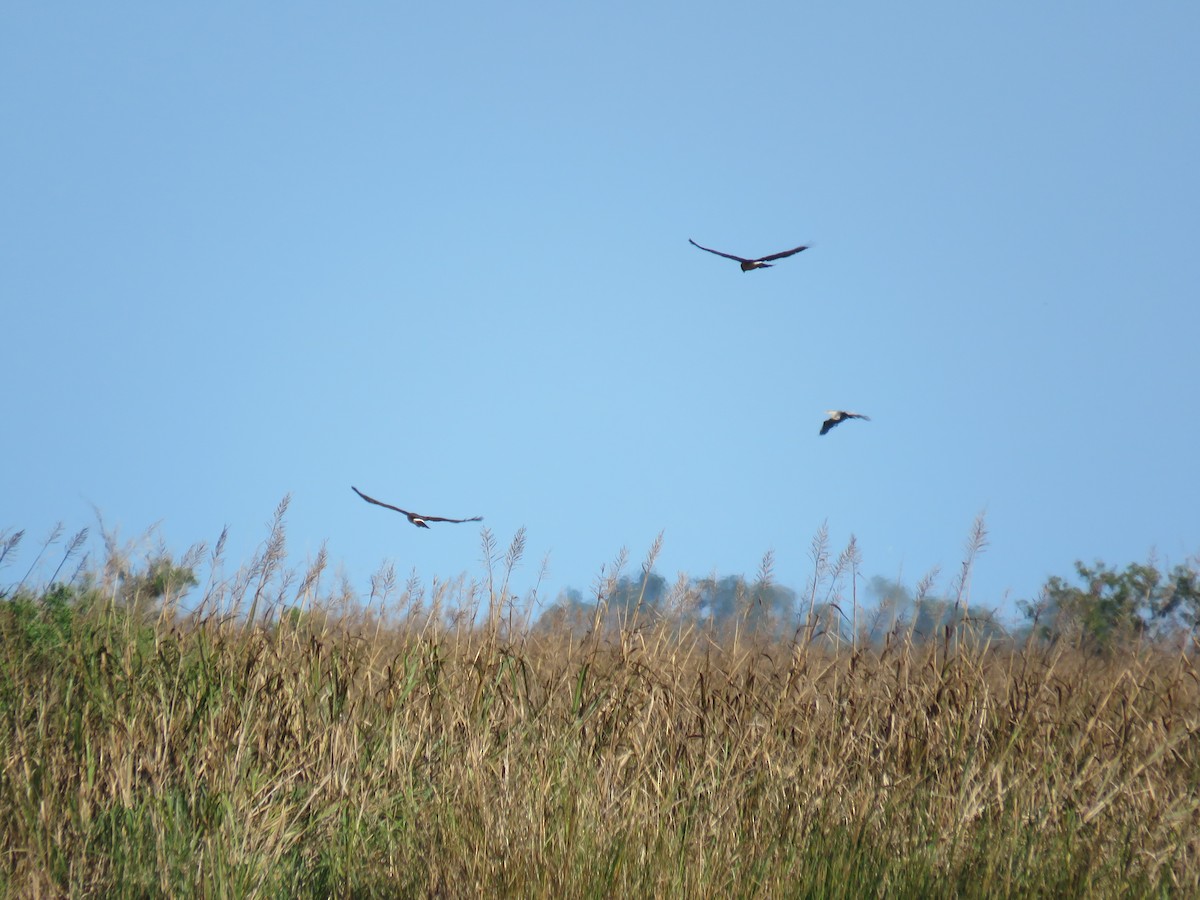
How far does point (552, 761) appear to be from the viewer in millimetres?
4480

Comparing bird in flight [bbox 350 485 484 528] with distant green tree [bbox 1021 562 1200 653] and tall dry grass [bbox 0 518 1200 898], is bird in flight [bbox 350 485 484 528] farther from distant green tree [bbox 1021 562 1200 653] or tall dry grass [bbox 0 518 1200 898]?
distant green tree [bbox 1021 562 1200 653]

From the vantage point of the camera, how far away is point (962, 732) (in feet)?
18.3

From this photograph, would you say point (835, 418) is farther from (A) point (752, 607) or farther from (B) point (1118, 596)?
(B) point (1118, 596)

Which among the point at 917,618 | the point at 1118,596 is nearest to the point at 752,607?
the point at 917,618

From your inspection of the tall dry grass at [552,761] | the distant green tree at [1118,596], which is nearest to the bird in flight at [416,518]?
the tall dry grass at [552,761]

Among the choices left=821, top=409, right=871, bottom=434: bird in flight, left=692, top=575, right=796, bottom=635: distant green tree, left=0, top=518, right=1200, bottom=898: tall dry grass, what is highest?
left=821, top=409, right=871, bottom=434: bird in flight

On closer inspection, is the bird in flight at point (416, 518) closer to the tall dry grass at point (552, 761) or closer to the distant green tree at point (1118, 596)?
the tall dry grass at point (552, 761)

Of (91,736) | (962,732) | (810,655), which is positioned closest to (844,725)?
(962,732)

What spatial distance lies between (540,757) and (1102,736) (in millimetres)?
3272

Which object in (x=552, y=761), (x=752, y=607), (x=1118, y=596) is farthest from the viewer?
(x=1118, y=596)

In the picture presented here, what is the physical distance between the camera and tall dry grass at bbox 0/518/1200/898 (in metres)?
3.76

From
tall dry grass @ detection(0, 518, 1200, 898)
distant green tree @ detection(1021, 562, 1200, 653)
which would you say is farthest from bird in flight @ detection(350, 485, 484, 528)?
distant green tree @ detection(1021, 562, 1200, 653)

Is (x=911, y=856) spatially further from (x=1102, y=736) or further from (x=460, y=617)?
(x=460, y=617)

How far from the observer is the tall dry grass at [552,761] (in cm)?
376
